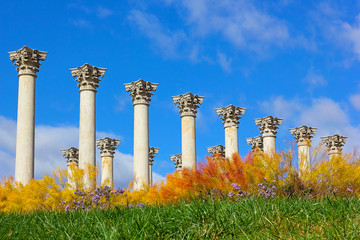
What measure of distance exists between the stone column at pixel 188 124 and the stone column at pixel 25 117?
1313 centimetres

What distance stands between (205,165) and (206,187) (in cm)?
281

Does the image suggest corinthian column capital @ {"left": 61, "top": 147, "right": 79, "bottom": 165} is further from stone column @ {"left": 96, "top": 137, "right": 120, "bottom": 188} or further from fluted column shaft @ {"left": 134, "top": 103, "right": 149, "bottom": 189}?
fluted column shaft @ {"left": 134, "top": 103, "right": 149, "bottom": 189}

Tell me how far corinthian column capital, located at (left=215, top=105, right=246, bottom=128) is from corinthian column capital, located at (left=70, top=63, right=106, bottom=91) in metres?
14.8

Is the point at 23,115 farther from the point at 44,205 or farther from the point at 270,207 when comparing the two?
the point at 270,207

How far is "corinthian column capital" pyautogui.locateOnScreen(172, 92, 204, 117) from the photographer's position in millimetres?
44906

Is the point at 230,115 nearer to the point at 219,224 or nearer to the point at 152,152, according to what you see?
the point at 152,152

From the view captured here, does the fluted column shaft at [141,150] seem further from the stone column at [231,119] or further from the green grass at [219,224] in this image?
the green grass at [219,224]

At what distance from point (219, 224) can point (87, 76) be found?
30711mm

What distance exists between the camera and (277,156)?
3694cm

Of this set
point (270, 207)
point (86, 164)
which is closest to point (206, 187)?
point (86, 164)

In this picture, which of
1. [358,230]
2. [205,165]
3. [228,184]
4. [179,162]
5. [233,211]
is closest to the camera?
[358,230]

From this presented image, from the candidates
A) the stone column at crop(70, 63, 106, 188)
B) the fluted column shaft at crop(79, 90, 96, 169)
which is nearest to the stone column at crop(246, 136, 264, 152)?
the stone column at crop(70, 63, 106, 188)

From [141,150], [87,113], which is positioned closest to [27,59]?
[87,113]

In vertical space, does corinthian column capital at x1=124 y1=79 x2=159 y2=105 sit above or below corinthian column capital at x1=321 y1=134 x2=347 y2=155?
above
